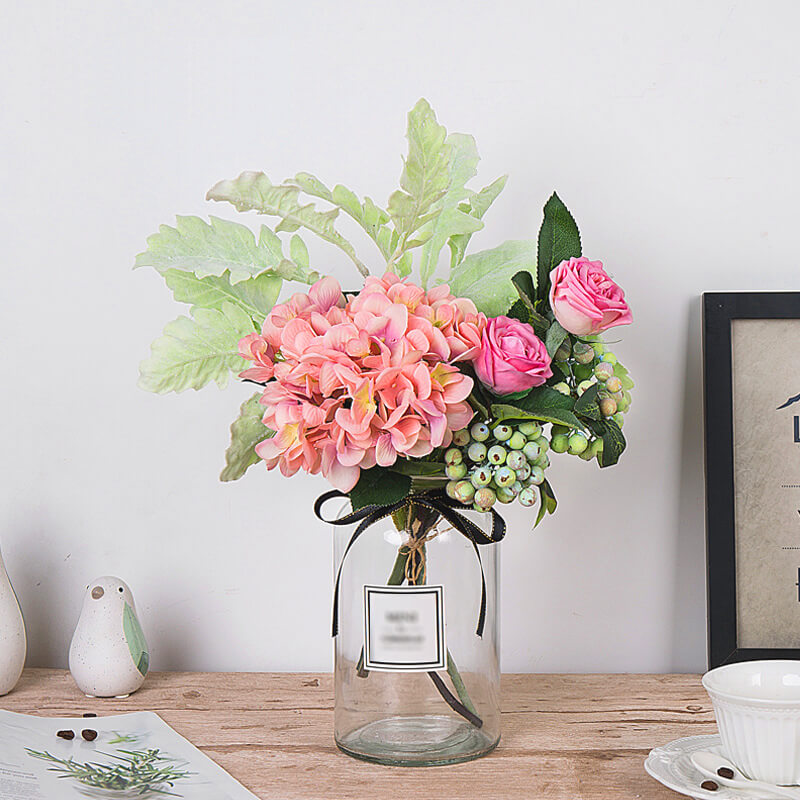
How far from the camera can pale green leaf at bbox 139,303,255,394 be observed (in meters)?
0.85

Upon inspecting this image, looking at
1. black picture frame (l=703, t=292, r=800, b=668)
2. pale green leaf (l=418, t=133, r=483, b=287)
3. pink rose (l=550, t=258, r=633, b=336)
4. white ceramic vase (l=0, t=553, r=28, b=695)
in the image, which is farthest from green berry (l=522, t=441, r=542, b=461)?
white ceramic vase (l=0, t=553, r=28, b=695)

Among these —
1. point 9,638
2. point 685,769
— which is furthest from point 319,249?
point 685,769

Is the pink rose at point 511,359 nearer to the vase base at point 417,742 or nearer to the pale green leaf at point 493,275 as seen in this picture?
the pale green leaf at point 493,275

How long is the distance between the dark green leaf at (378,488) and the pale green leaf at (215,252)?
22 centimetres

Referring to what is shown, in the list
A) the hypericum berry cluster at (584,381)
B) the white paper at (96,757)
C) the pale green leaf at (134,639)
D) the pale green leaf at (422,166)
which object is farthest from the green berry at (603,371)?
the pale green leaf at (134,639)

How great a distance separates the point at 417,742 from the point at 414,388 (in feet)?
1.11

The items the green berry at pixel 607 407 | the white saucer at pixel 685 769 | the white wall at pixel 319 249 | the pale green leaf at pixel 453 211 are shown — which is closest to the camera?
the white saucer at pixel 685 769

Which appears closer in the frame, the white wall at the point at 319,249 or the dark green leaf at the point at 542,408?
the dark green leaf at the point at 542,408

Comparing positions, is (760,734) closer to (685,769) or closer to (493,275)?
(685,769)

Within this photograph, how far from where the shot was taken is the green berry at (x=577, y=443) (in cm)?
77

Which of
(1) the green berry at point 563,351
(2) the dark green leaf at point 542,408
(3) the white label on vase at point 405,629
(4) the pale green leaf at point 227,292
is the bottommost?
(3) the white label on vase at point 405,629

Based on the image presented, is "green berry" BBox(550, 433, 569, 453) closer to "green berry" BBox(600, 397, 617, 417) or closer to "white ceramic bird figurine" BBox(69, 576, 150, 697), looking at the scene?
"green berry" BBox(600, 397, 617, 417)

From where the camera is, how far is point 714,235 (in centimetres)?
106

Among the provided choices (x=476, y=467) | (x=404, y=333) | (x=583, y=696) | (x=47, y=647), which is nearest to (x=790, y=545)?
(x=583, y=696)
